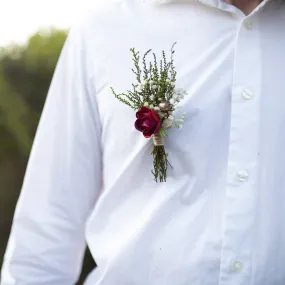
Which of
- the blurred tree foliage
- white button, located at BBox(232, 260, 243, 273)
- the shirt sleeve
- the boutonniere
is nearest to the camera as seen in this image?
white button, located at BBox(232, 260, 243, 273)

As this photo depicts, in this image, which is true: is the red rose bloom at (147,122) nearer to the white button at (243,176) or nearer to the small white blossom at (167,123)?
the small white blossom at (167,123)

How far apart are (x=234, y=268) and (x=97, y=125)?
70 centimetres

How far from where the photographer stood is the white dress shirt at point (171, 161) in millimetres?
2469

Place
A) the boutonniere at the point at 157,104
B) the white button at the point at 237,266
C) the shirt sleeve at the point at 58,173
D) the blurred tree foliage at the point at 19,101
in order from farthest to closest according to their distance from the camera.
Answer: the blurred tree foliage at the point at 19,101 → the shirt sleeve at the point at 58,173 → the boutonniere at the point at 157,104 → the white button at the point at 237,266

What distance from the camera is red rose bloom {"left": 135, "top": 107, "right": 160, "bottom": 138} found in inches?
99.7

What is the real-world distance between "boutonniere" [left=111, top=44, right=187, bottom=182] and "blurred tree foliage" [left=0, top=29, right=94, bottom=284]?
5665mm

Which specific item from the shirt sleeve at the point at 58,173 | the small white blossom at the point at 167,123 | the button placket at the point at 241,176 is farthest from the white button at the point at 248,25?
the shirt sleeve at the point at 58,173

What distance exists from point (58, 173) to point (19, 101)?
18.8ft

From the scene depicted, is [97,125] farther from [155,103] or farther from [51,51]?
[51,51]

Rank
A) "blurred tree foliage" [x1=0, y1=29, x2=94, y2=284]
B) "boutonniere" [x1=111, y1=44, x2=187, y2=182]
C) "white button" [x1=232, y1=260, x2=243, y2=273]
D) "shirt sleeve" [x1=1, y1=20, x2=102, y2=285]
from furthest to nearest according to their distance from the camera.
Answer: "blurred tree foliage" [x1=0, y1=29, x2=94, y2=284], "shirt sleeve" [x1=1, y1=20, x2=102, y2=285], "boutonniere" [x1=111, y1=44, x2=187, y2=182], "white button" [x1=232, y1=260, x2=243, y2=273]

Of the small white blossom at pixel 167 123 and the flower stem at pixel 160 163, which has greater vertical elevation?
the small white blossom at pixel 167 123

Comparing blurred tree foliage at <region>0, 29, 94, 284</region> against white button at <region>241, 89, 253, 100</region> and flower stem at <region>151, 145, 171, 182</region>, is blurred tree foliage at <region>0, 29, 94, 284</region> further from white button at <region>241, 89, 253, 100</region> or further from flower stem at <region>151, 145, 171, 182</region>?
white button at <region>241, 89, 253, 100</region>

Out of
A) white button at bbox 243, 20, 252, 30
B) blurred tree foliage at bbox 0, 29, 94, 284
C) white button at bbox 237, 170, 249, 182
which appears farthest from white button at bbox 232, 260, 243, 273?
blurred tree foliage at bbox 0, 29, 94, 284

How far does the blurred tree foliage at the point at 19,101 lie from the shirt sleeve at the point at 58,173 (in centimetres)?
531
